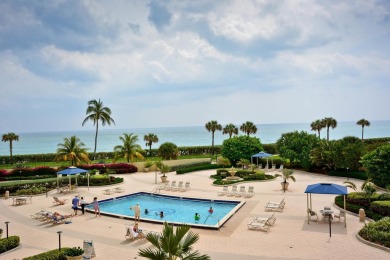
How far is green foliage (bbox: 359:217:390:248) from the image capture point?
14062 mm

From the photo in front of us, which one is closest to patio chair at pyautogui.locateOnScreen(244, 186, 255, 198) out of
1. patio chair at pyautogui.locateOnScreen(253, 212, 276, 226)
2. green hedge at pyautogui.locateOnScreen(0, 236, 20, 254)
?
patio chair at pyautogui.locateOnScreen(253, 212, 276, 226)

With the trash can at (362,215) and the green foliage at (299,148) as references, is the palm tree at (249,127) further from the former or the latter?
the trash can at (362,215)

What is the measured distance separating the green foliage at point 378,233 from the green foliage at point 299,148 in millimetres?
22821

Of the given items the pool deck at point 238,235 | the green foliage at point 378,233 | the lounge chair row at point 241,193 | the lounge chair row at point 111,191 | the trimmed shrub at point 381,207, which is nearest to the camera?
the pool deck at point 238,235

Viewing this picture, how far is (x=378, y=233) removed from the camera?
14469 millimetres

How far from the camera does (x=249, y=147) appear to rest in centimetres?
4409

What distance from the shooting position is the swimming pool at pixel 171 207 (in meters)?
21.0

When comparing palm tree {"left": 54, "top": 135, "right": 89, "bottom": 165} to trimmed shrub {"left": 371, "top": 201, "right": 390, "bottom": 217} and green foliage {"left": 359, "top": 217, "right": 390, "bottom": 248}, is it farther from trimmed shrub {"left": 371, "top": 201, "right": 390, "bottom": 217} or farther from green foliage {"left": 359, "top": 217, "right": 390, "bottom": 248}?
green foliage {"left": 359, "top": 217, "right": 390, "bottom": 248}

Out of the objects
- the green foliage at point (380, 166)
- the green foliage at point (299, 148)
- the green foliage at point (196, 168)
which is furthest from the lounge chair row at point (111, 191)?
the green foliage at point (380, 166)

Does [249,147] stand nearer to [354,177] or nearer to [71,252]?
[354,177]

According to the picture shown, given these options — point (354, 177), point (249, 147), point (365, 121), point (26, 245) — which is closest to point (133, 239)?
point (26, 245)

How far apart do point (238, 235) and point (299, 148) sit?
2551cm

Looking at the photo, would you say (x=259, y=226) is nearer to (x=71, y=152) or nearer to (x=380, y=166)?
(x=380, y=166)

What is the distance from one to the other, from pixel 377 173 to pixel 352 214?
8.24 meters
